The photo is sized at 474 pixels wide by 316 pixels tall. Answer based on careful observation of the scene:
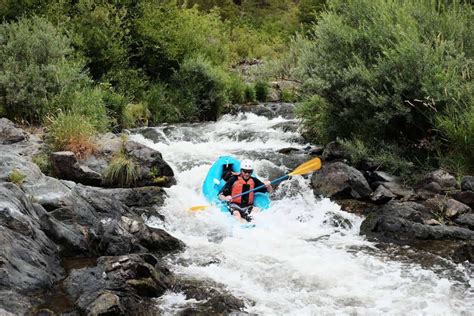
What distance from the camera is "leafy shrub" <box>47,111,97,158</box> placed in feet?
26.2

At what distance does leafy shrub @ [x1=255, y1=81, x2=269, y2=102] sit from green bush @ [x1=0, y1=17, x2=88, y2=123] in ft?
21.3

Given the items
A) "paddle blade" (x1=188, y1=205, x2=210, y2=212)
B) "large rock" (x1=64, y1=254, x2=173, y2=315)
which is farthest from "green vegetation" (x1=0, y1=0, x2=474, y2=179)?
A: "large rock" (x1=64, y1=254, x2=173, y2=315)

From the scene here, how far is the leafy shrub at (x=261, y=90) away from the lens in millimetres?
15664

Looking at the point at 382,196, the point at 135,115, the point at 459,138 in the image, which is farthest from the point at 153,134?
the point at 459,138

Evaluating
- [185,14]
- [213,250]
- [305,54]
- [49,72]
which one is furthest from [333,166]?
[185,14]

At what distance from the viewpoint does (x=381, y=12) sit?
854 cm

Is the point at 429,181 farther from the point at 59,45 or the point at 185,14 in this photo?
the point at 185,14

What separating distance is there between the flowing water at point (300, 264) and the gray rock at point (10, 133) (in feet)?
8.35

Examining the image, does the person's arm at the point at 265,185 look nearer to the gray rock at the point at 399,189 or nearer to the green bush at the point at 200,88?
the gray rock at the point at 399,189

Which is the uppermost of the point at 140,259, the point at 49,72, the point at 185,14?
the point at 185,14

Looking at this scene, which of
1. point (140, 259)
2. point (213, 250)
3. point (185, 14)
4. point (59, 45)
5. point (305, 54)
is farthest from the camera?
point (185, 14)

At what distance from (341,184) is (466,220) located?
185 centimetres

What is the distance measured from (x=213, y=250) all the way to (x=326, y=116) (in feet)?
14.8

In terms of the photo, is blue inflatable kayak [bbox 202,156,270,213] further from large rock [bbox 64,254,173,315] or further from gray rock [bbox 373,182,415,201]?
large rock [bbox 64,254,173,315]
